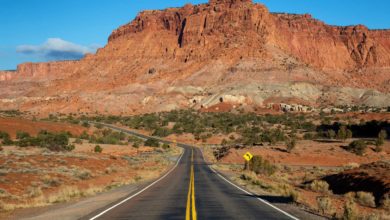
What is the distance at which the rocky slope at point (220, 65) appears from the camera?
131125mm

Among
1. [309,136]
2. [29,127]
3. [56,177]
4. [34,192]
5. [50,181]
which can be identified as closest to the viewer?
[34,192]

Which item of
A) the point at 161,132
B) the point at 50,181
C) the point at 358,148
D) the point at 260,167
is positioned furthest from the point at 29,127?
the point at 358,148

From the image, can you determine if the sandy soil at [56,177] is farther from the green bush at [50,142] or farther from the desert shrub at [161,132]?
the desert shrub at [161,132]

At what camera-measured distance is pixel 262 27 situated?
513 ft

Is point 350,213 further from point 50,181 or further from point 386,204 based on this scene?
→ point 50,181

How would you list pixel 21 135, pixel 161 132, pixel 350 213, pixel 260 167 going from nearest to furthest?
pixel 350 213 < pixel 260 167 < pixel 21 135 < pixel 161 132

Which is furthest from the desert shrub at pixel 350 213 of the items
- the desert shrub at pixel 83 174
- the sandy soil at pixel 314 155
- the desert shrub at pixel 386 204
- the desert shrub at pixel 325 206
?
the sandy soil at pixel 314 155

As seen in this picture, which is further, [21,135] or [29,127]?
[29,127]

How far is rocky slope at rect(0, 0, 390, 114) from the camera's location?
13112 centimetres

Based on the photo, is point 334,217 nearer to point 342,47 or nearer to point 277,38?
point 277,38

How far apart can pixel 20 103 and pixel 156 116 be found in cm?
5735

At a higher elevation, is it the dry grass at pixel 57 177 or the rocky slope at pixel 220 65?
the rocky slope at pixel 220 65

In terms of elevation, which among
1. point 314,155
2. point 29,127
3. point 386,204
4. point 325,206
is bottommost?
point 386,204

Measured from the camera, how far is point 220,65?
464 ft
